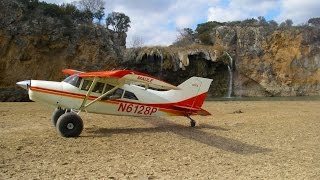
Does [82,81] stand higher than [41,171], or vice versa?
[82,81]

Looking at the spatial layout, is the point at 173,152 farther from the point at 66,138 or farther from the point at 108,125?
the point at 108,125

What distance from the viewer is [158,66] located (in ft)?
126

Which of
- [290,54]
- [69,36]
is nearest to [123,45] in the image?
[69,36]

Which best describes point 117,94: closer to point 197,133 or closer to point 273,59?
point 197,133

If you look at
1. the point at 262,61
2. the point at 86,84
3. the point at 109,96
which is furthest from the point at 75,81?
the point at 262,61

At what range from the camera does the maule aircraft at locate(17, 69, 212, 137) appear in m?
11.3

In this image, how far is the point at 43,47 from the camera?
3053 centimetres

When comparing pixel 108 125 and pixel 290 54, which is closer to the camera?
pixel 108 125

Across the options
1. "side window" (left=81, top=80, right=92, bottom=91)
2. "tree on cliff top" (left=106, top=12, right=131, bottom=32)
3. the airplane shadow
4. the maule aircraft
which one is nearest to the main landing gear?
the maule aircraft

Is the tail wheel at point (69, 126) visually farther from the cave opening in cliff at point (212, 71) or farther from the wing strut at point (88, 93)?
the cave opening in cliff at point (212, 71)

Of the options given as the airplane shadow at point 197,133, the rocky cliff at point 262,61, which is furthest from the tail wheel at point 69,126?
the rocky cliff at point 262,61

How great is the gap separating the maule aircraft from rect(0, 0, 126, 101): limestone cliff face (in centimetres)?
1646

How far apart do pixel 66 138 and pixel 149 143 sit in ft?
7.93

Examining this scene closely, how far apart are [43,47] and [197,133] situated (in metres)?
21.2
